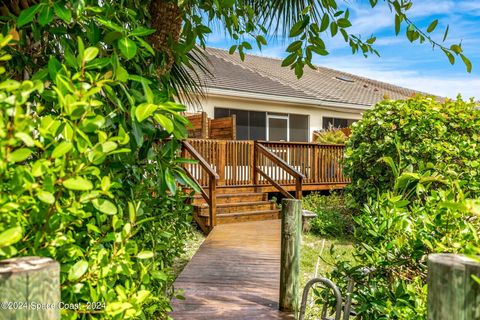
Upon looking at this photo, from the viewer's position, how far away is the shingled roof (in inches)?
594

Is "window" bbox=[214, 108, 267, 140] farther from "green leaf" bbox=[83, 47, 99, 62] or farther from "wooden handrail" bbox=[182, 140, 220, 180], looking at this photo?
"green leaf" bbox=[83, 47, 99, 62]

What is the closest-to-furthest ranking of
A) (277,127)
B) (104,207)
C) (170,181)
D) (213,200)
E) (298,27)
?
(104,207), (170,181), (298,27), (213,200), (277,127)

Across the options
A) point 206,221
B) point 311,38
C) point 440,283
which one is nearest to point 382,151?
point 206,221

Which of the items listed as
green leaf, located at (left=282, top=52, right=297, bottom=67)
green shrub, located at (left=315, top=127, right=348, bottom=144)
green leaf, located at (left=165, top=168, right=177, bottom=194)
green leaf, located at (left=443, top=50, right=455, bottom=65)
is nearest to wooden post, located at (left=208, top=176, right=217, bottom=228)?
green leaf, located at (left=282, top=52, right=297, bottom=67)

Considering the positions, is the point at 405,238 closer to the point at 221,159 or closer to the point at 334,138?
the point at 221,159

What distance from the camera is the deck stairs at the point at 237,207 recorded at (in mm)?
8914

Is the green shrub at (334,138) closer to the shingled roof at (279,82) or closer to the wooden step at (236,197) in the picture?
the shingled roof at (279,82)

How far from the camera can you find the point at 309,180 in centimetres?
1244

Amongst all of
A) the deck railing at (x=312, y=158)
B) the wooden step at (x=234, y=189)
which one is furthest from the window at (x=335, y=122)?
the wooden step at (x=234, y=189)

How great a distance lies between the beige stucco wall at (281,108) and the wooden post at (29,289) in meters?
12.2

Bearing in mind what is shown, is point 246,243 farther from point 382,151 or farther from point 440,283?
point 440,283

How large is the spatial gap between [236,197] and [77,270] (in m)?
8.87

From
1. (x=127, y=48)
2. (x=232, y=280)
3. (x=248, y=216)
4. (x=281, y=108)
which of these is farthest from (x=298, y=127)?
(x=127, y=48)

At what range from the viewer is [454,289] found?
104 cm
